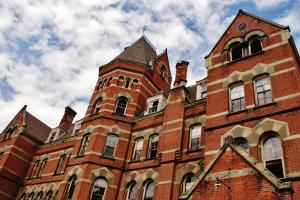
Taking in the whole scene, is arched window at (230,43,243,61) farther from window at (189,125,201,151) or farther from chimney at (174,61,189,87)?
window at (189,125,201,151)

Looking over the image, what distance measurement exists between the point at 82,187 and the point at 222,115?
11776mm

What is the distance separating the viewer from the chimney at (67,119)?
1528 inches

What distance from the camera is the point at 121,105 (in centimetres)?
2739

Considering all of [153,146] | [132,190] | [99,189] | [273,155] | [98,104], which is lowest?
[99,189]

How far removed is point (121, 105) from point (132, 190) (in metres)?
8.06

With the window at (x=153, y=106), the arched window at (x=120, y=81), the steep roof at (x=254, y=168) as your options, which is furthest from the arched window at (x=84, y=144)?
the steep roof at (x=254, y=168)

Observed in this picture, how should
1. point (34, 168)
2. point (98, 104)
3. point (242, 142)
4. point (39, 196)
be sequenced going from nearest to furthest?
point (242, 142)
point (98, 104)
point (39, 196)
point (34, 168)

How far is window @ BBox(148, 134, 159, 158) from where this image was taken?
23.1 metres

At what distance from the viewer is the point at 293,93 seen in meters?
15.3

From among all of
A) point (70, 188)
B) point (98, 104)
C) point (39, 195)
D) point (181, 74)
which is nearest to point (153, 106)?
point (181, 74)

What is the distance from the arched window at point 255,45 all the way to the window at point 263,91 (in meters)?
2.30

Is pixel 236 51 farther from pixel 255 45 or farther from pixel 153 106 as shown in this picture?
pixel 153 106

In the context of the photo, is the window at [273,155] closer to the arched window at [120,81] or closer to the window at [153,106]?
the window at [153,106]

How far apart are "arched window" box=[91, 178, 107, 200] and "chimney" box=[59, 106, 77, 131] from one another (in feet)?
55.2
